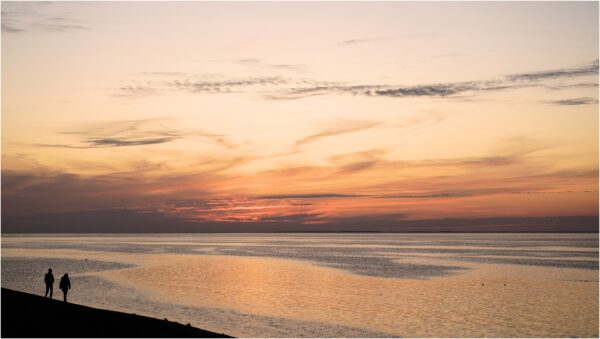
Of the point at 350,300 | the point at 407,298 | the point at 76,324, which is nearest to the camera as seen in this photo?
the point at 76,324

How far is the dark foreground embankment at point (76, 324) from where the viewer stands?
26484 mm

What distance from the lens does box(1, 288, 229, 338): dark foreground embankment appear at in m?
26.5

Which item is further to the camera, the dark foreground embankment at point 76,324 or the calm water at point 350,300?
the calm water at point 350,300

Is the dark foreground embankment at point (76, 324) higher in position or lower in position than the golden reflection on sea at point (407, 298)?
higher

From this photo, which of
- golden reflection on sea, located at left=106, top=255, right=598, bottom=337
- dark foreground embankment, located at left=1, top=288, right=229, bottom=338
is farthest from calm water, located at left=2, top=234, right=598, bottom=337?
dark foreground embankment, located at left=1, top=288, right=229, bottom=338

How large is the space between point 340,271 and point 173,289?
3304cm

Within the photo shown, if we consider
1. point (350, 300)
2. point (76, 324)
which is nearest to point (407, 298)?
point (350, 300)

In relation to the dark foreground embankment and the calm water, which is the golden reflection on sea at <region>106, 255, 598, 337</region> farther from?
the dark foreground embankment

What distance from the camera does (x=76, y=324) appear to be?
28.5 metres

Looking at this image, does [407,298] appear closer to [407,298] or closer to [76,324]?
[407,298]

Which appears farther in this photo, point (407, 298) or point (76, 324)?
point (407, 298)

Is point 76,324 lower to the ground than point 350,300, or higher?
higher

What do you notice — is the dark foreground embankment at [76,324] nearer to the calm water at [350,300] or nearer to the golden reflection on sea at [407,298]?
the calm water at [350,300]

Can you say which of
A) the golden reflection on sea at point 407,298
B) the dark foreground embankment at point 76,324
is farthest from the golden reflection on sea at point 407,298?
the dark foreground embankment at point 76,324
